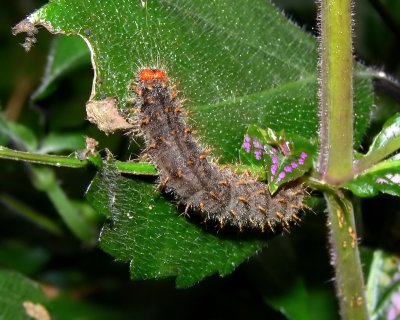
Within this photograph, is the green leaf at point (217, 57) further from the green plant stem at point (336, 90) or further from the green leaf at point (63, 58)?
the green leaf at point (63, 58)

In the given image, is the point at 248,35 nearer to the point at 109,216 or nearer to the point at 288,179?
the point at 288,179

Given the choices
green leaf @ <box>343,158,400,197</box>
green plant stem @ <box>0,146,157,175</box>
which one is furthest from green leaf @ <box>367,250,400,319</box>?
green plant stem @ <box>0,146,157,175</box>

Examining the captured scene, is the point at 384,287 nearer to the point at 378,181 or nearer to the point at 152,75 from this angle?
the point at 378,181

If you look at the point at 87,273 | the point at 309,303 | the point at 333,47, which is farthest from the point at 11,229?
the point at 333,47

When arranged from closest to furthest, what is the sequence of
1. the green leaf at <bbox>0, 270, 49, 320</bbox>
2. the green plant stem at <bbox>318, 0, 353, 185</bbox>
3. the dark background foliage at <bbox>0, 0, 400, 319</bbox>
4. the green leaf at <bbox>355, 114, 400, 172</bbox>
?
the green plant stem at <bbox>318, 0, 353, 185</bbox> → the green leaf at <bbox>355, 114, 400, 172</bbox> → the green leaf at <bbox>0, 270, 49, 320</bbox> → the dark background foliage at <bbox>0, 0, 400, 319</bbox>

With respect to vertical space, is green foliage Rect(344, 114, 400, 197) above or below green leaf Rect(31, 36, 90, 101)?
above

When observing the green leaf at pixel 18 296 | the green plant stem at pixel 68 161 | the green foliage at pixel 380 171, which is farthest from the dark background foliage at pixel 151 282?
the green foliage at pixel 380 171

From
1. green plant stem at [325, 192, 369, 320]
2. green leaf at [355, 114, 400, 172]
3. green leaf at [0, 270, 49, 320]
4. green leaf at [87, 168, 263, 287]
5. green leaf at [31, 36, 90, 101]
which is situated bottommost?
green leaf at [0, 270, 49, 320]

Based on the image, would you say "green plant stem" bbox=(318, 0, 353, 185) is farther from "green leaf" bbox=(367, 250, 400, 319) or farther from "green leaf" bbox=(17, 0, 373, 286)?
"green leaf" bbox=(367, 250, 400, 319)
